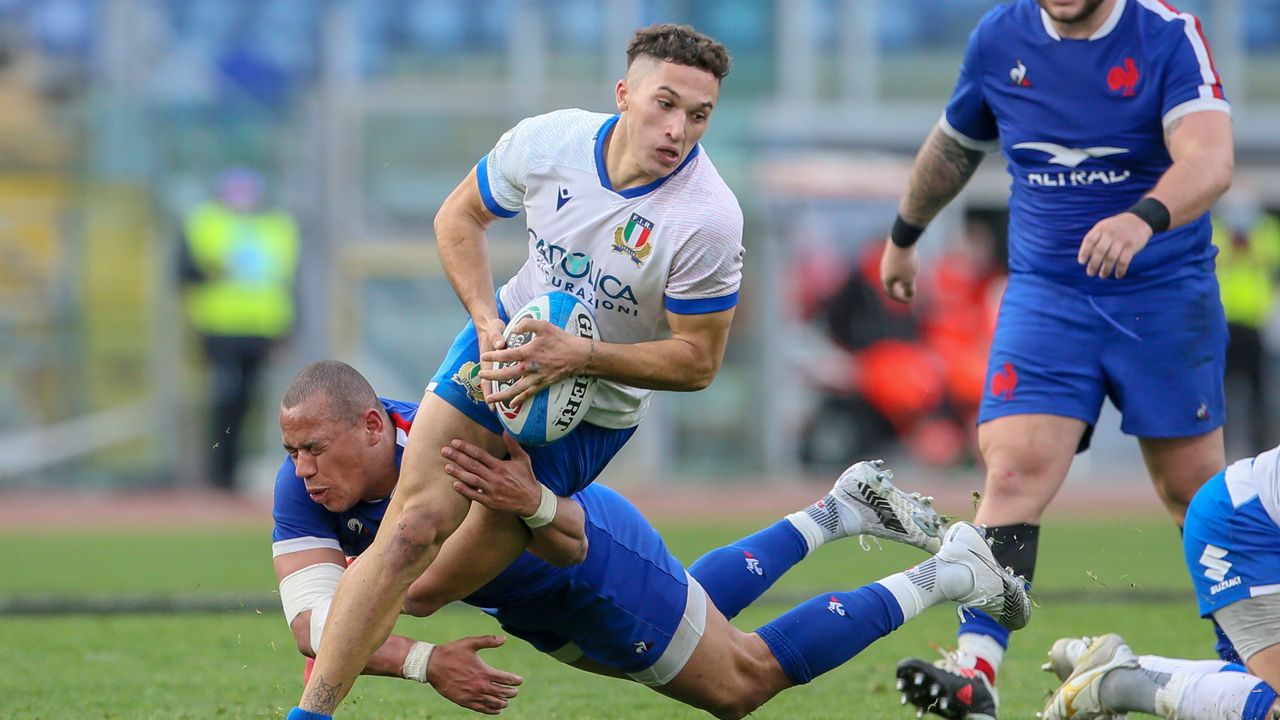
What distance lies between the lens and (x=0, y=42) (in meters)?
18.9

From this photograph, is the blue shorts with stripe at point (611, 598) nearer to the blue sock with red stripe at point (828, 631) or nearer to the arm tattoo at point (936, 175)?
the blue sock with red stripe at point (828, 631)

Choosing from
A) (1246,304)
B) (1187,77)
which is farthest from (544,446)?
(1246,304)

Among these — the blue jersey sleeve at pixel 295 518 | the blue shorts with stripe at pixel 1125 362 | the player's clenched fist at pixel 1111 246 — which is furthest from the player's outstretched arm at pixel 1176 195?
the blue jersey sleeve at pixel 295 518

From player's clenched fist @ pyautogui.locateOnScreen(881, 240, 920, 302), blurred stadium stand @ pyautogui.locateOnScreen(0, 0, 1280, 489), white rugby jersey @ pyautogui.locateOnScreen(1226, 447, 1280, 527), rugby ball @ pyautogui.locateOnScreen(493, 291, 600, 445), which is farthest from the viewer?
blurred stadium stand @ pyautogui.locateOnScreen(0, 0, 1280, 489)

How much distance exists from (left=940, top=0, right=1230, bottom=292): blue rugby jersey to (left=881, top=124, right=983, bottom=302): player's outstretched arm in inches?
11.6

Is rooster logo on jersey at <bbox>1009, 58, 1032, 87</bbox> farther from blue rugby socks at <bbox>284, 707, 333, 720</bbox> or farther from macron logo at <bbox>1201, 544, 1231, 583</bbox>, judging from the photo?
blue rugby socks at <bbox>284, 707, 333, 720</bbox>

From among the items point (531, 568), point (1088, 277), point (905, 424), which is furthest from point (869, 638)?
point (905, 424)

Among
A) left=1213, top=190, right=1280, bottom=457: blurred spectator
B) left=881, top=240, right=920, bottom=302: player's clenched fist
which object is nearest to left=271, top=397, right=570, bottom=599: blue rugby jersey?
left=881, top=240, right=920, bottom=302: player's clenched fist

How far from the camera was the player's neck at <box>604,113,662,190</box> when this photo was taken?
5.36m

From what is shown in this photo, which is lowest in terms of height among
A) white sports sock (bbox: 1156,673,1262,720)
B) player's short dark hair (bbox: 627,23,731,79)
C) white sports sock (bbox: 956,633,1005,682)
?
white sports sock (bbox: 956,633,1005,682)

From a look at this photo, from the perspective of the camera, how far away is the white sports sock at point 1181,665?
213 inches

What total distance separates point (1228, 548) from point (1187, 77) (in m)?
1.78

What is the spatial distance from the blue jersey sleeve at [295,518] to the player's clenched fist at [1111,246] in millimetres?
2510

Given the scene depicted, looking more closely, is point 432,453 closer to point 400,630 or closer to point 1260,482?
point 1260,482
